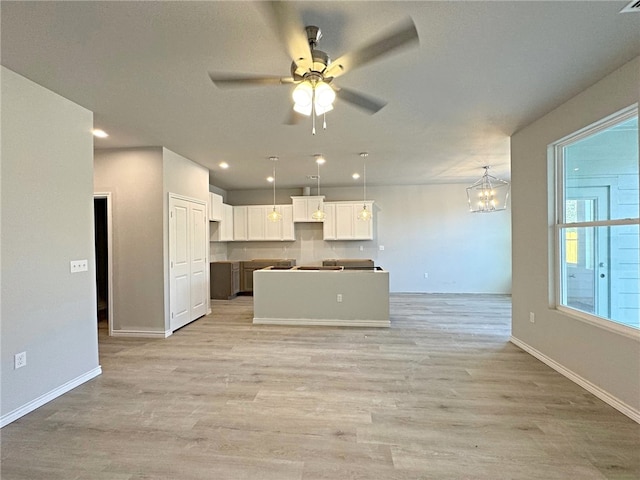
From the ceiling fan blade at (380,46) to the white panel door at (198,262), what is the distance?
12.7 feet

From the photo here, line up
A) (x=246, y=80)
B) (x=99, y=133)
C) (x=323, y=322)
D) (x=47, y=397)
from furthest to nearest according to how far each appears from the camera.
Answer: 1. (x=323, y=322)
2. (x=99, y=133)
3. (x=47, y=397)
4. (x=246, y=80)

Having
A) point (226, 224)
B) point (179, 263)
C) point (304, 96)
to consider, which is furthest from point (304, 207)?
point (304, 96)

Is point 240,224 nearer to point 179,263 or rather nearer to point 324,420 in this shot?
point 179,263

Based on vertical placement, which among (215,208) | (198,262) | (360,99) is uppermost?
(360,99)

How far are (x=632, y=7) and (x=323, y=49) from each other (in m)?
1.83

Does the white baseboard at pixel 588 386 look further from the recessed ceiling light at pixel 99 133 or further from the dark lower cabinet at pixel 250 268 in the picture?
the recessed ceiling light at pixel 99 133

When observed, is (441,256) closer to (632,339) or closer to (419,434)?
(632,339)

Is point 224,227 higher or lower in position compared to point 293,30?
lower

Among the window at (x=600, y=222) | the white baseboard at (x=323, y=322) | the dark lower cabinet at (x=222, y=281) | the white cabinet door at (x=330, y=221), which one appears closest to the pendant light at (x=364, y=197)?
the white cabinet door at (x=330, y=221)

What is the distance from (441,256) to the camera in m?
7.10

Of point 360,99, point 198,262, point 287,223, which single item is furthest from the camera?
point 287,223

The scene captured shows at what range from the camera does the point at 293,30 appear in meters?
1.54

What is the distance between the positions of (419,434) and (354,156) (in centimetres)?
387

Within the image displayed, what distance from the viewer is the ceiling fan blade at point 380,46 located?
1.45 m
